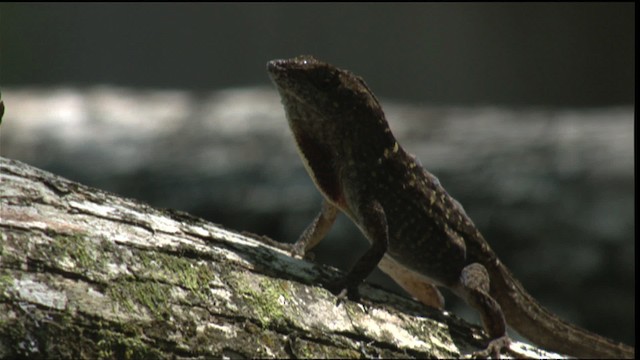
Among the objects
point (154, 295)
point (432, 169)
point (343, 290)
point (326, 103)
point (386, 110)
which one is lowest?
point (432, 169)

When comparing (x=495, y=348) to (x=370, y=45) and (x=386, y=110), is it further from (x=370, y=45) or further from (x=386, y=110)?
(x=370, y=45)

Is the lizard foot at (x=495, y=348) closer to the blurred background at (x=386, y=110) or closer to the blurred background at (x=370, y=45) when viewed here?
the blurred background at (x=386, y=110)

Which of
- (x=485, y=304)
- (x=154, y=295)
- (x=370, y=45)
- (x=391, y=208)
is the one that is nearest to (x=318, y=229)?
(x=391, y=208)

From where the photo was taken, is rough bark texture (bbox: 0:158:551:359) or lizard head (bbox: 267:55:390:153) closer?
rough bark texture (bbox: 0:158:551:359)

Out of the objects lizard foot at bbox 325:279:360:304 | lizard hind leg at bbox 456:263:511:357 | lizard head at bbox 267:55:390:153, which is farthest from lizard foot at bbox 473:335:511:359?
lizard head at bbox 267:55:390:153

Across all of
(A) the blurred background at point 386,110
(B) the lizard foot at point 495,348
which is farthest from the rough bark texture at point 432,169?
(B) the lizard foot at point 495,348

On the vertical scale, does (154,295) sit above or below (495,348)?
above

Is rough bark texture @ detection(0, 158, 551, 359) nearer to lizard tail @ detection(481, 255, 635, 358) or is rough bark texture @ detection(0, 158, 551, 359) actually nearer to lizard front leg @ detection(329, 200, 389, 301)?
lizard front leg @ detection(329, 200, 389, 301)
